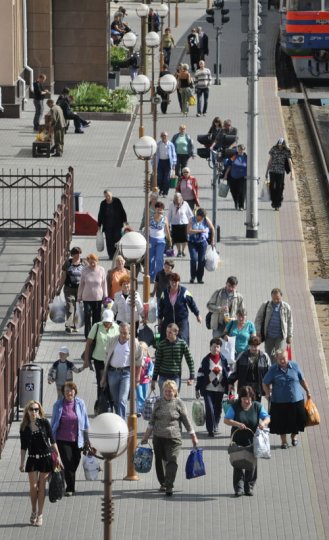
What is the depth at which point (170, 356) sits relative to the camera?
2055 cm

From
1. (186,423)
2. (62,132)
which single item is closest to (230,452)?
(186,423)

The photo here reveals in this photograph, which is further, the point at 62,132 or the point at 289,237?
the point at 62,132

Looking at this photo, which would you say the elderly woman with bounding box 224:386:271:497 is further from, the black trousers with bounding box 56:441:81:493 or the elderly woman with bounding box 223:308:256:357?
the elderly woman with bounding box 223:308:256:357

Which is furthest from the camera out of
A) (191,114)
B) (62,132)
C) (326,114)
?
(326,114)

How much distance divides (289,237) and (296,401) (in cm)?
1268

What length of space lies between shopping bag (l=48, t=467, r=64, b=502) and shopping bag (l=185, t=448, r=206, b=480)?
1337 millimetres

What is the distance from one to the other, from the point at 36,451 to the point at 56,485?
0.53m

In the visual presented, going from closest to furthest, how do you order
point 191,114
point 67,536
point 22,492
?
point 67,536
point 22,492
point 191,114

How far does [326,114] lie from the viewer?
167 feet

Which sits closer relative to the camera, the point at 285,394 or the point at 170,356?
the point at 285,394

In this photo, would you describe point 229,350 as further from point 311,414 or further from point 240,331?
point 311,414

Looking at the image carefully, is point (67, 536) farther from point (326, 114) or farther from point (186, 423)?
point (326, 114)

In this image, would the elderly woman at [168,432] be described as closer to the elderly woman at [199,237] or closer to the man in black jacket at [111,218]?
the elderly woman at [199,237]

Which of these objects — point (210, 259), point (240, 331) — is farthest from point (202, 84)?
point (240, 331)
